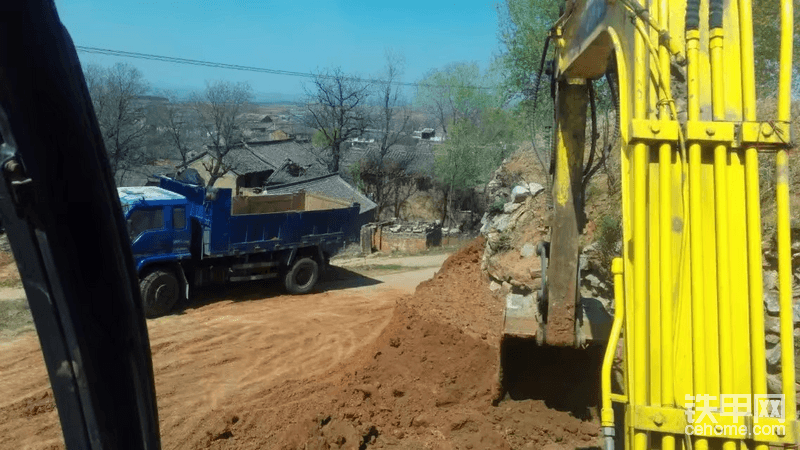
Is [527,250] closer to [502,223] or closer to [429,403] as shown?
[502,223]

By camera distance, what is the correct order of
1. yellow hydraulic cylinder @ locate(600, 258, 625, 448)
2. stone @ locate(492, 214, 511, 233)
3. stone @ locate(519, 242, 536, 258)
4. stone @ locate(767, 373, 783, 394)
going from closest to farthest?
1. yellow hydraulic cylinder @ locate(600, 258, 625, 448)
2. stone @ locate(767, 373, 783, 394)
3. stone @ locate(519, 242, 536, 258)
4. stone @ locate(492, 214, 511, 233)

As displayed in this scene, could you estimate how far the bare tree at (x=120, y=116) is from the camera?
1228 inches

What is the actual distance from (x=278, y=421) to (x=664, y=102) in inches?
195

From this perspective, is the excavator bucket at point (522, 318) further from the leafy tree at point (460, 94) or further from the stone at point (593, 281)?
the leafy tree at point (460, 94)

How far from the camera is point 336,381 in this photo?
819 cm

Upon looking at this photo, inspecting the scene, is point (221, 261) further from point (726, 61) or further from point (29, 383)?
point (726, 61)

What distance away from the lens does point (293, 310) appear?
13.0 m

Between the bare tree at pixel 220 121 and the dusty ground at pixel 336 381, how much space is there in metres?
23.0

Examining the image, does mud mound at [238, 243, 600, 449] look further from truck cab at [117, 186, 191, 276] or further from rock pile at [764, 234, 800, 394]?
truck cab at [117, 186, 191, 276]

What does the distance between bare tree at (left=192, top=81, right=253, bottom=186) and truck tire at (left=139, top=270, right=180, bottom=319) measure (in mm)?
21612

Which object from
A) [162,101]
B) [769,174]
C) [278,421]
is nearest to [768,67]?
[769,174]

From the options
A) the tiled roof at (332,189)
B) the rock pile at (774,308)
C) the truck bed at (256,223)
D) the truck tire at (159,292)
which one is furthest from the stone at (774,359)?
the tiled roof at (332,189)

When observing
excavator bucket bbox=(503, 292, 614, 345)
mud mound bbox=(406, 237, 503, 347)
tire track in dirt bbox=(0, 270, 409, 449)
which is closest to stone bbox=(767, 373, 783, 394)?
excavator bucket bbox=(503, 292, 614, 345)

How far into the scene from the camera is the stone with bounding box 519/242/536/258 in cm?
1160
